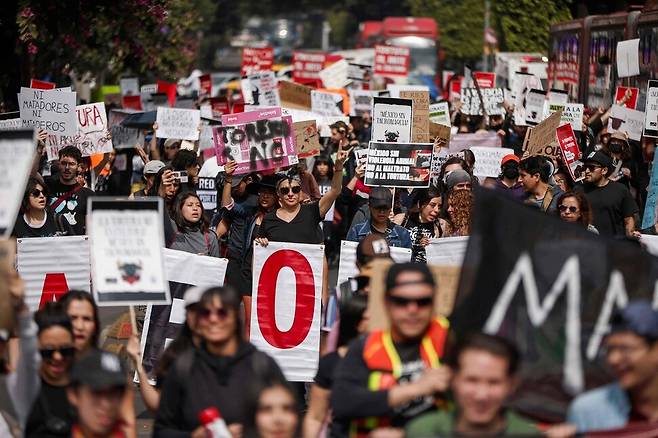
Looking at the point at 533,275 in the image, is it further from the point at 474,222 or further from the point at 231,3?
the point at 231,3

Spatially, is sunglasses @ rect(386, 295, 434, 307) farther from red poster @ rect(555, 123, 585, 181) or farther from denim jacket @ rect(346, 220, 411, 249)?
red poster @ rect(555, 123, 585, 181)

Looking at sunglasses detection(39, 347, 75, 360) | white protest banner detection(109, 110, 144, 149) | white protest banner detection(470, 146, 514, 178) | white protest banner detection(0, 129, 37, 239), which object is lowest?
white protest banner detection(109, 110, 144, 149)

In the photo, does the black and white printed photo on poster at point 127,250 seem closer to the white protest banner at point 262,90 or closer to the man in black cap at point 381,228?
the man in black cap at point 381,228

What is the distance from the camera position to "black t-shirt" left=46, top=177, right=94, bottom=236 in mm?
11683

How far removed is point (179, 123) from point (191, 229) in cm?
736

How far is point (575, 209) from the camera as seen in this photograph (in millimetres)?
10172

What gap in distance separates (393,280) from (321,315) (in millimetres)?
4884

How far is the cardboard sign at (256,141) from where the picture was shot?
42.9ft

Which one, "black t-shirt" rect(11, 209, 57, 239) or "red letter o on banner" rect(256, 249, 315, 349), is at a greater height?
"black t-shirt" rect(11, 209, 57, 239)

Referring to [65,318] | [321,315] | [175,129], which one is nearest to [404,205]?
[321,315]

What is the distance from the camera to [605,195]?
40.1 feet

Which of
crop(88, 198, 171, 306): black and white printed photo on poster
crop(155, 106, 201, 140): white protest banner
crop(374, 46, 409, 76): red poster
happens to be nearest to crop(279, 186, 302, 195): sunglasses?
crop(88, 198, 171, 306): black and white printed photo on poster

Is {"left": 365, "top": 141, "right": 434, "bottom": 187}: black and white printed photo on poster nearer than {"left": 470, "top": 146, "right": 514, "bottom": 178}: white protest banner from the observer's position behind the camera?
Yes

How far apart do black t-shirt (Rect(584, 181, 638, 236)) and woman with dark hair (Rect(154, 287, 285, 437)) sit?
663 cm
